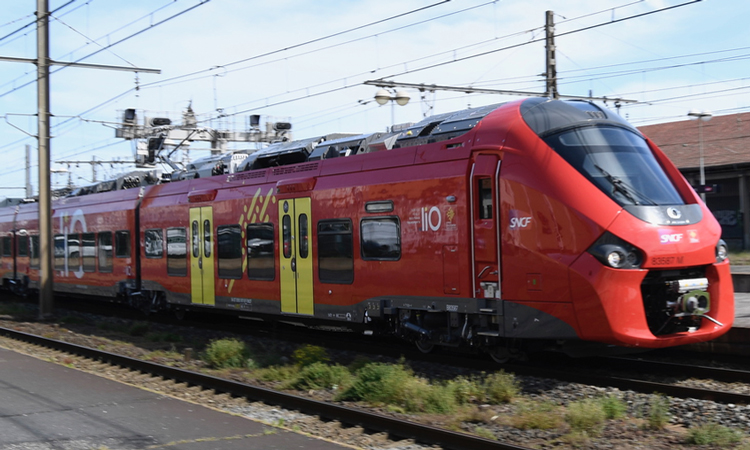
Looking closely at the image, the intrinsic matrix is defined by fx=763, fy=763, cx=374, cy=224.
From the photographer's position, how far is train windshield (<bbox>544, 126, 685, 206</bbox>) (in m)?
9.04

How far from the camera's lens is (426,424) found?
7.62 metres

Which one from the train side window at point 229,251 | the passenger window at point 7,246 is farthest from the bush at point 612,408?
the passenger window at point 7,246

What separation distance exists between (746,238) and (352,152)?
90.7ft

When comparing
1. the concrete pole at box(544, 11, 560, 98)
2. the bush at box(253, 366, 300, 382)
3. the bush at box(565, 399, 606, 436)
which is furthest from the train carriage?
the bush at box(565, 399, 606, 436)

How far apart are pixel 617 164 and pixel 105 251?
49.6 feet

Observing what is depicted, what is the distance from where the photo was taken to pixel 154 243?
59.1ft

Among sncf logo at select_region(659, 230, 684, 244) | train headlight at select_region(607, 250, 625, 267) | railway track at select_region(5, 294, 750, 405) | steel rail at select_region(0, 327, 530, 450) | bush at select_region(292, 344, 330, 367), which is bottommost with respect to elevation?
steel rail at select_region(0, 327, 530, 450)

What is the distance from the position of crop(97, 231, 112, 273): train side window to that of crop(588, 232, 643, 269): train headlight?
49.1 ft

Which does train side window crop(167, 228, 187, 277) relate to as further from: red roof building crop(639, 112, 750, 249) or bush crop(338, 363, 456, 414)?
red roof building crop(639, 112, 750, 249)

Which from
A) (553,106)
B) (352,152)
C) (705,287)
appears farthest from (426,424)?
(352,152)

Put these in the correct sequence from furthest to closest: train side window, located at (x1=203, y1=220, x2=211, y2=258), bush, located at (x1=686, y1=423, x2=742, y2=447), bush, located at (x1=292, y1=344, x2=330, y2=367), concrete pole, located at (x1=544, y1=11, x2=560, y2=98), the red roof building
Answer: the red roof building < concrete pole, located at (x1=544, y1=11, x2=560, y2=98) < train side window, located at (x1=203, y1=220, x2=211, y2=258) < bush, located at (x1=292, y1=344, x2=330, y2=367) < bush, located at (x1=686, y1=423, x2=742, y2=447)

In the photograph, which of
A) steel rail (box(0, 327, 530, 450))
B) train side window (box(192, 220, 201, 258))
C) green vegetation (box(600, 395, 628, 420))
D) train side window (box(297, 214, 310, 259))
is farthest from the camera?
train side window (box(192, 220, 201, 258))

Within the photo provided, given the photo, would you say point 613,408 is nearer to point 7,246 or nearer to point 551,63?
point 551,63

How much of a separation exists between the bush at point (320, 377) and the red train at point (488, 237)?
57.8 inches
